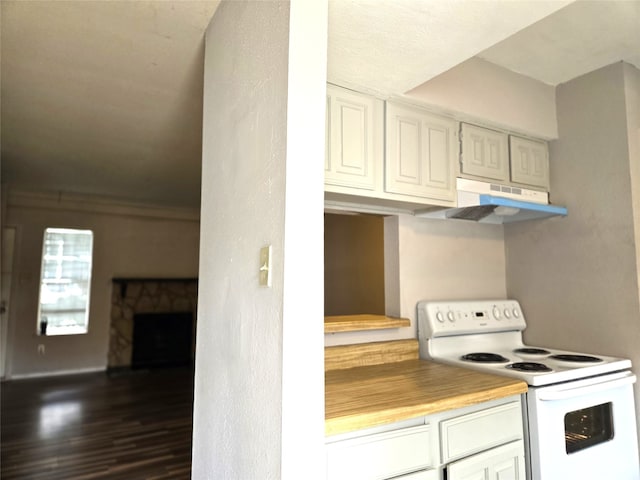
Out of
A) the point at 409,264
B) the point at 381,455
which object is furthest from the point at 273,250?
the point at 409,264

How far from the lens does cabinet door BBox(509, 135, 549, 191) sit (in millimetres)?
2256

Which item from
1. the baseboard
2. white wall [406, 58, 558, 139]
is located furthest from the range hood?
the baseboard

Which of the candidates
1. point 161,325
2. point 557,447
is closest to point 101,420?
point 161,325

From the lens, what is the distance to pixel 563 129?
2.32 m

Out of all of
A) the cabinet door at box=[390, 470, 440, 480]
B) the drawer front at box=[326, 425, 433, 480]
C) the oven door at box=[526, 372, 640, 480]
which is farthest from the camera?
the oven door at box=[526, 372, 640, 480]

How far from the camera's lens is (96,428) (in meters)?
3.19

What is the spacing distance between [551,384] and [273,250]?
134cm

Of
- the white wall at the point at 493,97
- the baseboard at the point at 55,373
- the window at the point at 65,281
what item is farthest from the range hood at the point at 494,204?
the baseboard at the point at 55,373

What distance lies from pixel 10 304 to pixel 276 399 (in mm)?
5428

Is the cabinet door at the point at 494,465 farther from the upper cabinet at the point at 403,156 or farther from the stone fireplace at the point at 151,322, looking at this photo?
the stone fireplace at the point at 151,322

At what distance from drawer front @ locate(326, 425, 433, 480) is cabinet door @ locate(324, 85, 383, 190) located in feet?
3.22

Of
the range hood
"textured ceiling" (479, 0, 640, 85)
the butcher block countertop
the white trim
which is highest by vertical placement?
"textured ceiling" (479, 0, 640, 85)

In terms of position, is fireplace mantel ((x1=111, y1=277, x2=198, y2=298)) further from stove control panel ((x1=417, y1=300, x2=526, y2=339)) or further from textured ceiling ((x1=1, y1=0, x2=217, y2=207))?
stove control panel ((x1=417, y1=300, x2=526, y2=339))

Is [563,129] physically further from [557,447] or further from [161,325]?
[161,325]
